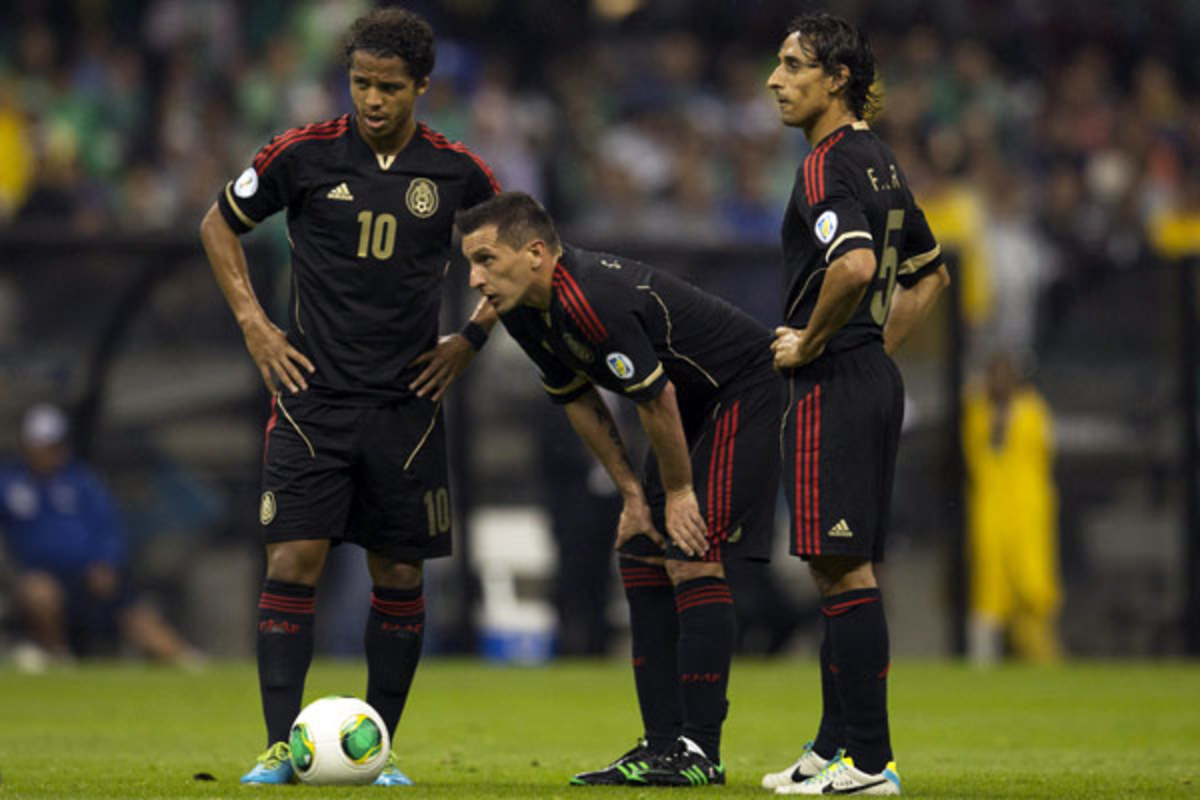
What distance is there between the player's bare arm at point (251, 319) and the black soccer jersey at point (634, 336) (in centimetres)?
72

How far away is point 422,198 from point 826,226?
151cm

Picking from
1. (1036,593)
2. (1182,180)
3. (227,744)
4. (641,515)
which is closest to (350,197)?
(641,515)

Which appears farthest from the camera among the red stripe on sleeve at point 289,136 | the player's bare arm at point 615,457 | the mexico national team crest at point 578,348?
the red stripe on sleeve at point 289,136

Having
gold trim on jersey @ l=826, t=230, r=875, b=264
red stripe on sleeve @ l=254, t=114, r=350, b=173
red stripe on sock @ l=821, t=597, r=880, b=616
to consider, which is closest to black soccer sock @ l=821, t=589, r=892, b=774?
red stripe on sock @ l=821, t=597, r=880, b=616

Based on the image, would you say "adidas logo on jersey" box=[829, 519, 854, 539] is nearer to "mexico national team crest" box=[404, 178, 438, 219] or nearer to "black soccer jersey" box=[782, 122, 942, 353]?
"black soccer jersey" box=[782, 122, 942, 353]

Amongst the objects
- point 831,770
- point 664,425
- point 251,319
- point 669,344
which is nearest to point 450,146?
point 251,319

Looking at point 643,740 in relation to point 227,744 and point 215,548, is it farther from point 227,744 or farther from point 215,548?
point 215,548

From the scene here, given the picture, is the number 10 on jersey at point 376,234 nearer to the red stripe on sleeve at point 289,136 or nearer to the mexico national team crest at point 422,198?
the mexico national team crest at point 422,198

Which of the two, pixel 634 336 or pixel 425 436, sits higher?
pixel 634 336

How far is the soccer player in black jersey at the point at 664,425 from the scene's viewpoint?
6.50 metres

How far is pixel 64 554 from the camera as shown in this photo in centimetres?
1404

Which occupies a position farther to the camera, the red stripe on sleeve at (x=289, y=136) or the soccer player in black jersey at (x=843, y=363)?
the red stripe on sleeve at (x=289, y=136)

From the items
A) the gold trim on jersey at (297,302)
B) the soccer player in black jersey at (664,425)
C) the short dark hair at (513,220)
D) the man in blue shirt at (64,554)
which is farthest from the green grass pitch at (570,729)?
the short dark hair at (513,220)

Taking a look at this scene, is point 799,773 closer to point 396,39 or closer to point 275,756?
point 275,756
